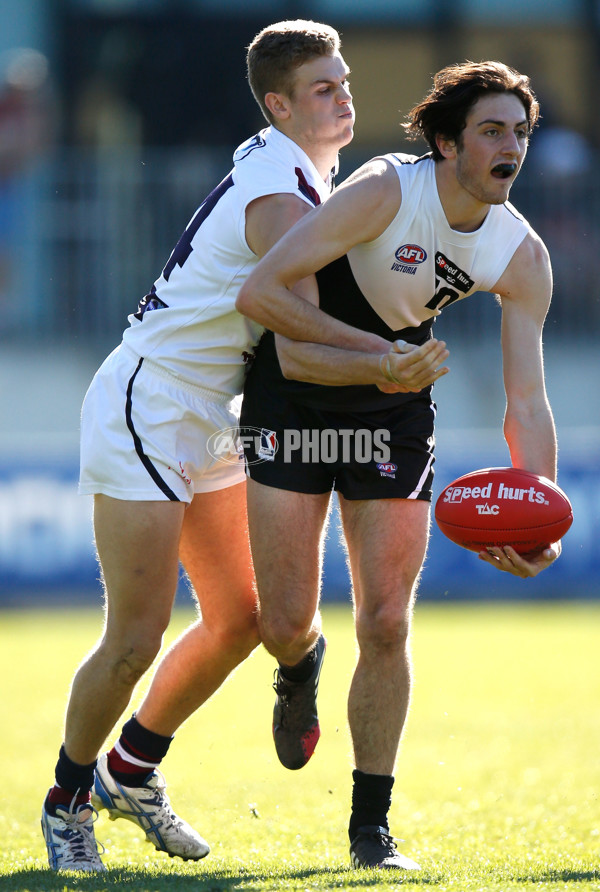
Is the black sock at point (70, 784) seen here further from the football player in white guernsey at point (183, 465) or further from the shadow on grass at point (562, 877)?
the shadow on grass at point (562, 877)

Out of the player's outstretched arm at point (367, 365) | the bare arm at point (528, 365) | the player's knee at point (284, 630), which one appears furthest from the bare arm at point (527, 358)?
the player's knee at point (284, 630)

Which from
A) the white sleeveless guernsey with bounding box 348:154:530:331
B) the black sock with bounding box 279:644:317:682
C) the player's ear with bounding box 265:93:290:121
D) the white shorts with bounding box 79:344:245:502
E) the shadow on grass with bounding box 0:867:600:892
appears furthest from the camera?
the black sock with bounding box 279:644:317:682

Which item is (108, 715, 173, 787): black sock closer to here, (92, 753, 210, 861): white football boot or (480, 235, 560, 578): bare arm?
(92, 753, 210, 861): white football boot

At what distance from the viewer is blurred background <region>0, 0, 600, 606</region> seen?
11.8 metres

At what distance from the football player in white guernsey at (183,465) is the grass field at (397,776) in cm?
35

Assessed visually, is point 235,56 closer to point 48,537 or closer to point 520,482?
point 48,537

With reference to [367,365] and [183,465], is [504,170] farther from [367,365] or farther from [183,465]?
[183,465]


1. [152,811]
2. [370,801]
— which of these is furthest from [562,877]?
[152,811]

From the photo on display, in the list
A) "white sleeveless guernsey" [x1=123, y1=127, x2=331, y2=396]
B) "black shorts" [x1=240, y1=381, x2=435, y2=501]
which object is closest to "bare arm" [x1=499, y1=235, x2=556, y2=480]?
"black shorts" [x1=240, y1=381, x2=435, y2=501]

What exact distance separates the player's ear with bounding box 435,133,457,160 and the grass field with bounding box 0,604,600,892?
7.46 ft

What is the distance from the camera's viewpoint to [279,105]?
4.57 metres

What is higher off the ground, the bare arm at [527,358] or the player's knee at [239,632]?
the bare arm at [527,358]

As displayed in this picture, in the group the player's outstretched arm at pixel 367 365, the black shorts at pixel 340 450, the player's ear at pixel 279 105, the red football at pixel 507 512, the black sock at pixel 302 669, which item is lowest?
the black sock at pixel 302 669

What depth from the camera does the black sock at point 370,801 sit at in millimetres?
4254
